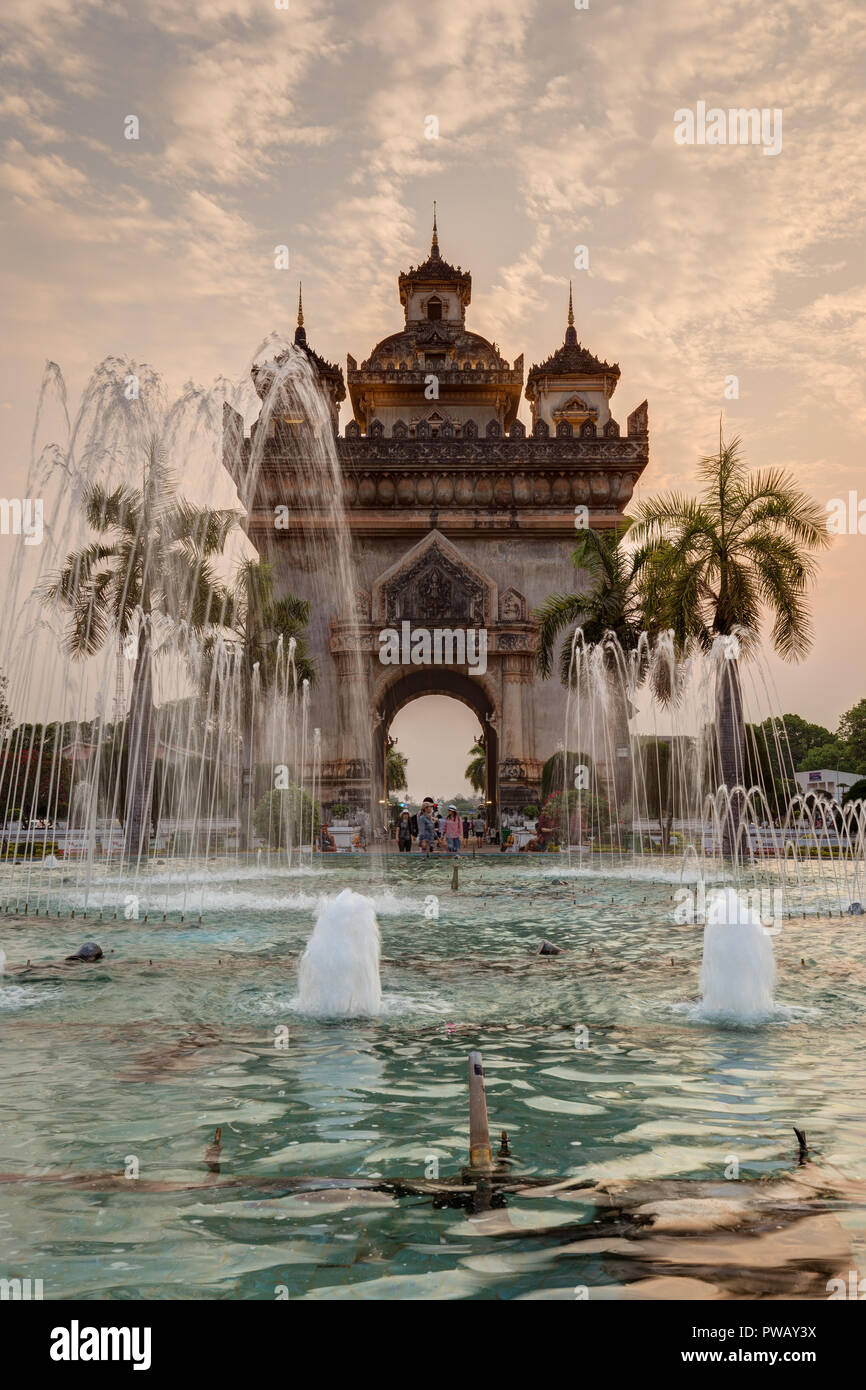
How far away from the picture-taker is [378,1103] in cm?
546

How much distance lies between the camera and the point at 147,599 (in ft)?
79.1

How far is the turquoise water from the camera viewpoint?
3652 millimetres

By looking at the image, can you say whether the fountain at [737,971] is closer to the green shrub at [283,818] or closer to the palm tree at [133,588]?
the palm tree at [133,588]

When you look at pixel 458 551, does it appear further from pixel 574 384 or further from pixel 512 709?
pixel 574 384

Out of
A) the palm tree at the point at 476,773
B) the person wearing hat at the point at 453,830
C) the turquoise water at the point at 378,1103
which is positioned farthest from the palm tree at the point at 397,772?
the turquoise water at the point at 378,1103

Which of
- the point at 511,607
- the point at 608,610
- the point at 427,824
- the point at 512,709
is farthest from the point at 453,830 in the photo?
the point at 511,607

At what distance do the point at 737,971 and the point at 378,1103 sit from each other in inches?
124

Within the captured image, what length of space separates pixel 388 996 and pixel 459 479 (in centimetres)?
3273

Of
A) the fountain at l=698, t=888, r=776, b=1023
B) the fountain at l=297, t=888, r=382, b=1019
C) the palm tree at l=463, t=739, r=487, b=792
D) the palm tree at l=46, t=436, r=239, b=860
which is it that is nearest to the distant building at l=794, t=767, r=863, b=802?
the palm tree at l=463, t=739, r=487, b=792

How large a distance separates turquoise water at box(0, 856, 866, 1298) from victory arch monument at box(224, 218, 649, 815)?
27136mm

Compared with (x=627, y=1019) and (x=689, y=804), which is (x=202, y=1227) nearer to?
(x=627, y=1019)

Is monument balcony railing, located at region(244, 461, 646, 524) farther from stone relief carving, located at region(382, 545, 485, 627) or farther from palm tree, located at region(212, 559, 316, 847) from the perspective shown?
palm tree, located at region(212, 559, 316, 847)

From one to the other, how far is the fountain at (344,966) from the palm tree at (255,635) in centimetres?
2102
